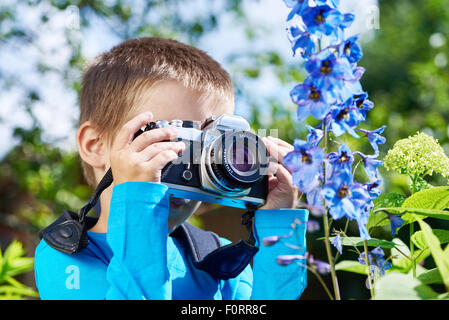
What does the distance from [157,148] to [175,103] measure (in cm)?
28

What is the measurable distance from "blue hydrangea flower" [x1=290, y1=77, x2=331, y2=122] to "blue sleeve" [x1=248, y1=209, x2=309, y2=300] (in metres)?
0.26

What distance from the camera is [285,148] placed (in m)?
1.05

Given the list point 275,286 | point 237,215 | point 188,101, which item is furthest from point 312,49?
point 237,215

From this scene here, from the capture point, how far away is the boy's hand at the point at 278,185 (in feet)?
3.32

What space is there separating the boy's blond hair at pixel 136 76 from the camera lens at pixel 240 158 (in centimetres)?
39

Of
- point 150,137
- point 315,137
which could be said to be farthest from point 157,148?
point 315,137

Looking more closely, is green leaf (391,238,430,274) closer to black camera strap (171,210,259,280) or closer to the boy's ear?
black camera strap (171,210,259,280)

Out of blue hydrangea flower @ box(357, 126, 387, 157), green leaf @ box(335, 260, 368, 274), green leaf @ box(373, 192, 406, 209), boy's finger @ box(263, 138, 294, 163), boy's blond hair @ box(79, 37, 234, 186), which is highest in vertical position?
boy's blond hair @ box(79, 37, 234, 186)

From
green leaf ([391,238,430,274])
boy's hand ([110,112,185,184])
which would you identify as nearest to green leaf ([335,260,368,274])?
green leaf ([391,238,430,274])

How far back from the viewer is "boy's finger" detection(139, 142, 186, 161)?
94cm

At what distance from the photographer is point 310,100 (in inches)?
21.5

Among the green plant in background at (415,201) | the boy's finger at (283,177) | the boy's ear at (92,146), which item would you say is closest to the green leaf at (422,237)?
the green plant in background at (415,201)

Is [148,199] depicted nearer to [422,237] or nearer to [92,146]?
[422,237]

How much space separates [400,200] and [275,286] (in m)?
0.24
